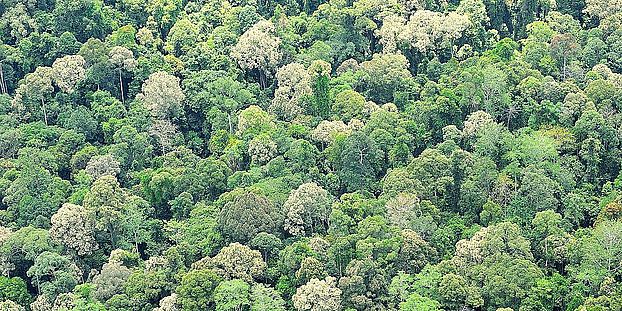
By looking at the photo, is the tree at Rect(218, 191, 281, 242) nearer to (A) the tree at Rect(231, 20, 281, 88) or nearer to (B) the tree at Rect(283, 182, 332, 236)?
(B) the tree at Rect(283, 182, 332, 236)

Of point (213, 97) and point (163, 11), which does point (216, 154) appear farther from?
point (163, 11)

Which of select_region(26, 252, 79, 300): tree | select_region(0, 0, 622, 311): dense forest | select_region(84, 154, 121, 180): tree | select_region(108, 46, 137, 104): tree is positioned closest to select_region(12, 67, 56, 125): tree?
select_region(0, 0, 622, 311): dense forest

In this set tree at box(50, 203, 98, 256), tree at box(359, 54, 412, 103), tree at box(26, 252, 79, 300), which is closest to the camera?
tree at box(26, 252, 79, 300)

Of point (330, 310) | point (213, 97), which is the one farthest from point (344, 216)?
point (213, 97)

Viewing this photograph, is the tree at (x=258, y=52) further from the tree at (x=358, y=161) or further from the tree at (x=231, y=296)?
the tree at (x=231, y=296)

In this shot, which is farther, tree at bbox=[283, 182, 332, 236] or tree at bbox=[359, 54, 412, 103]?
tree at bbox=[359, 54, 412, 103]

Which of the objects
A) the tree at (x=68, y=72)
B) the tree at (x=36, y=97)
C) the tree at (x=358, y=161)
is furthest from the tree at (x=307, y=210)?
the tree at (x=36, y=97)
